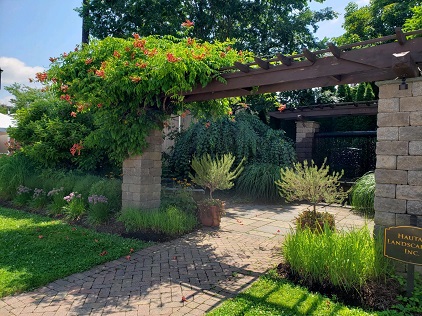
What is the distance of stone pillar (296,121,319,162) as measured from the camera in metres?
10.7

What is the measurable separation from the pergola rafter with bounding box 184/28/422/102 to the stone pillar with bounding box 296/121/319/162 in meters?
6.04

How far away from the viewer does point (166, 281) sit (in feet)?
11.6

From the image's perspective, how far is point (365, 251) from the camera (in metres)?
3.37

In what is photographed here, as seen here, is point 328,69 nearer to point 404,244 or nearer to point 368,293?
point 404,244

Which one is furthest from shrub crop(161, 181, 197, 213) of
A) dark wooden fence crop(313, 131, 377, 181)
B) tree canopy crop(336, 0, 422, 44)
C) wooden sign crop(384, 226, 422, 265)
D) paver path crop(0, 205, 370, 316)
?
tree canopy crop(336, 0, 422, 44)

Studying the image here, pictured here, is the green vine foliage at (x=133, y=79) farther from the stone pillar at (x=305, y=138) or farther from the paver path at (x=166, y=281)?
the stone pillar at (x=305, y=138)

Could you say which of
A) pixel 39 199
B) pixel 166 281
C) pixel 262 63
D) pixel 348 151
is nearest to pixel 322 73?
pixel 262 63

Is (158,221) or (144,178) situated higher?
(144,178)

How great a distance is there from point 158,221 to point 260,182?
430cm

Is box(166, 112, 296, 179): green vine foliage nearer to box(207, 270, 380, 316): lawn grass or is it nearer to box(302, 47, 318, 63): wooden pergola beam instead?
box(302, 47, 318, 63): wooden pergola beam

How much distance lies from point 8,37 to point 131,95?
323 centimetres

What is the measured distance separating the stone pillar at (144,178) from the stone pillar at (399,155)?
3806mm

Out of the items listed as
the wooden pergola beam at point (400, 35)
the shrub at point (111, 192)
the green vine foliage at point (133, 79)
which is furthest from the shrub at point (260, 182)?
the wooden pergola beam at point (400, 35)

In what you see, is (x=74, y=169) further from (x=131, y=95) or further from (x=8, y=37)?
(x=131, y=95)
